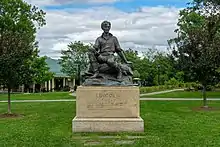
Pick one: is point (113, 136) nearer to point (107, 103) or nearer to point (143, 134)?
point (143, 134)

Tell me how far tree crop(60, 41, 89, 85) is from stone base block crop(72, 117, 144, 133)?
4352 centimetres

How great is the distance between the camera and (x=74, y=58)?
56.0m

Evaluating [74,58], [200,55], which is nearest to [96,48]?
[200,55]

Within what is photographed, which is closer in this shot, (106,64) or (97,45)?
(106,64)

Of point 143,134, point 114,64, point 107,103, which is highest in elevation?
point 114,64

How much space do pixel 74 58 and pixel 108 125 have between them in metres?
45.2

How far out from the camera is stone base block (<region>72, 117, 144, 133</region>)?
11141mm

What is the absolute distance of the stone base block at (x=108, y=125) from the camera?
11.1 metres

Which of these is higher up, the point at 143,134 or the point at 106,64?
the point at 106,64

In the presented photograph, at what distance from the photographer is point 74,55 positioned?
56.0 meters

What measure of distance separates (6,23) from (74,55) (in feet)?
63.2

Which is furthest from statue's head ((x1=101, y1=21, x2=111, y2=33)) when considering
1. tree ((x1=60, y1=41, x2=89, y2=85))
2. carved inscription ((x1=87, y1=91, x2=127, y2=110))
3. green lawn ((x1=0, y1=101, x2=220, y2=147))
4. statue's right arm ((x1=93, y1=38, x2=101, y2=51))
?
tree ((x1=60, y1=41, x2=89, y2=85))

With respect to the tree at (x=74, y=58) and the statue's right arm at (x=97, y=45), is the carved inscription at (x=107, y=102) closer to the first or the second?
the statue's right arm at (x=97, y=45)

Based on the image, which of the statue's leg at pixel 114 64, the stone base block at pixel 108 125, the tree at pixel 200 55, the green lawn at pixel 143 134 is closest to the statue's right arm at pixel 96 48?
the statue's leg at pixel 114 64
